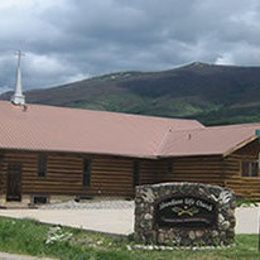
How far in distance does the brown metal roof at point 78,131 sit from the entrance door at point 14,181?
1369mm

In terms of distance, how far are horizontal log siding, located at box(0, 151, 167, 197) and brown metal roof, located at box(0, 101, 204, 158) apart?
64cm

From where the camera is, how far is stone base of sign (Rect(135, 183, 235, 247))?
15595mm

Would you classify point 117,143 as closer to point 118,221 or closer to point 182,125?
point 182,125

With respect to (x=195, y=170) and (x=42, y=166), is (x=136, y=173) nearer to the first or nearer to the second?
(x=195, y=170)

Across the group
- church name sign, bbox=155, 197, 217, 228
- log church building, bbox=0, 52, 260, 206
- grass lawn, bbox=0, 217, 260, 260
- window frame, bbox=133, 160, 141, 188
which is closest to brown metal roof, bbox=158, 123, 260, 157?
log church building, bbox=0, 52, 260, 206

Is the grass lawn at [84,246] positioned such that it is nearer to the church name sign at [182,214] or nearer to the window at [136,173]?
the church name sign at [182,214]

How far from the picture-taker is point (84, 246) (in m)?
15.1

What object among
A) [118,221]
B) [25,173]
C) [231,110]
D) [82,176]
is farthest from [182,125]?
[231,110]

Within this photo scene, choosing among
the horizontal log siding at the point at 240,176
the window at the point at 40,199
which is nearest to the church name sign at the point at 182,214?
the window at the point at 40,199

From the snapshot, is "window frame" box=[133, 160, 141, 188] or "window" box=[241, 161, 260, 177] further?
"window frame" box=[133, 160, 141, 188]

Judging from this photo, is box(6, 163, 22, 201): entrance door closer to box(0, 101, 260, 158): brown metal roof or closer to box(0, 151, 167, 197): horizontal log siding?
box(0, 151, 167, 197): horizontal log siding

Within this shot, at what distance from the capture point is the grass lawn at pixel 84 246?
13969 millimetres

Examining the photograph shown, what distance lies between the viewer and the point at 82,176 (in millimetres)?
38438

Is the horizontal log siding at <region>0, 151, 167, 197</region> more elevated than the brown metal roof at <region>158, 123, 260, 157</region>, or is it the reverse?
the brown metal roof at <region>158, 123, 260, 157</region>
